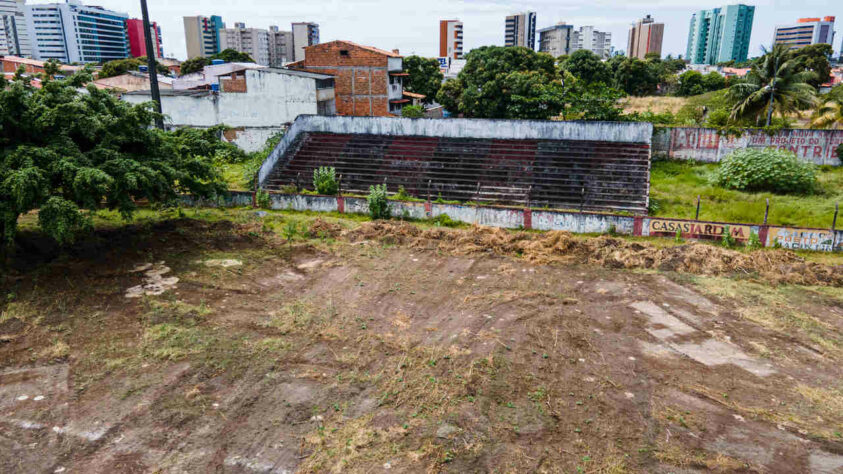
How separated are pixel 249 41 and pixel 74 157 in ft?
401

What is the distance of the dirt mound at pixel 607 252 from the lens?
41.2 ft

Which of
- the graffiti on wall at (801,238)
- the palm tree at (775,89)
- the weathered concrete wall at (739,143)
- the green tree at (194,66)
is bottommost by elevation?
the graffiti on wall at (801,238)

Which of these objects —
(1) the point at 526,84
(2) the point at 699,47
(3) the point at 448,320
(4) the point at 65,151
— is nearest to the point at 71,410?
(3) the point at 448,320

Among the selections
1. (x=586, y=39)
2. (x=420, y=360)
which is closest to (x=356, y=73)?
(x=420, y=360)

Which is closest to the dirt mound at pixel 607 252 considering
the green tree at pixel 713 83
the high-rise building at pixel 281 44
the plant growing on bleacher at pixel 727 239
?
the plant growing on bleacher at pixel 727 239

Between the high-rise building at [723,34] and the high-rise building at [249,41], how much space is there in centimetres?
13072

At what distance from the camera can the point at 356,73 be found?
113 feet

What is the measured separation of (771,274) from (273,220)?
45.3 ft

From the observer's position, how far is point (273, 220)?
17.3m

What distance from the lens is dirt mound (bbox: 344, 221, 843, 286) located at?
1257 centimetres

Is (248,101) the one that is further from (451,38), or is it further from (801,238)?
(451,38)

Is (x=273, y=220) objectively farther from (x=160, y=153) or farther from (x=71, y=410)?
(x=71, y=410)

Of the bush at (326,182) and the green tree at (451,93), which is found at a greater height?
the green tree at (451,93)

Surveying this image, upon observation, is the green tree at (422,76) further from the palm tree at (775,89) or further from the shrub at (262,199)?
the shrub at (262,199)
